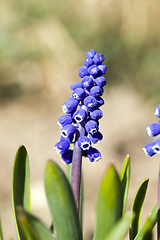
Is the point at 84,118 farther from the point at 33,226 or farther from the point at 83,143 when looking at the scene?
the point at 33,226

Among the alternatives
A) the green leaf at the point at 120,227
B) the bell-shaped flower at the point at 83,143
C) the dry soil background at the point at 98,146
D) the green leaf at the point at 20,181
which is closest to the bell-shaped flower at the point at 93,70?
the bell-shaped flower at the point at 83,143

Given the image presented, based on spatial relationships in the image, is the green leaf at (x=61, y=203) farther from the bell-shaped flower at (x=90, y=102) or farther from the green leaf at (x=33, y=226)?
the bell-shaped flower at (x=90, y=102)

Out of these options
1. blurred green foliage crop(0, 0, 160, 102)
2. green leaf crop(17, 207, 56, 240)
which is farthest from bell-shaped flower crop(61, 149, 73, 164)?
blurred green foliage crop(0, 0, 160, 102)

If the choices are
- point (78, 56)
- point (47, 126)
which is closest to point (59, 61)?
point (78, 56)

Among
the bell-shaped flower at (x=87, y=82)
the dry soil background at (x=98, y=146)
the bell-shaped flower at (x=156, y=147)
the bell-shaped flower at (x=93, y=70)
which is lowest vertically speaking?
the bell-shaped flower at (x=156, y=147)

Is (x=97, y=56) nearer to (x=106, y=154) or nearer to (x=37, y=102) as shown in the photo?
(x=106, y=154)
